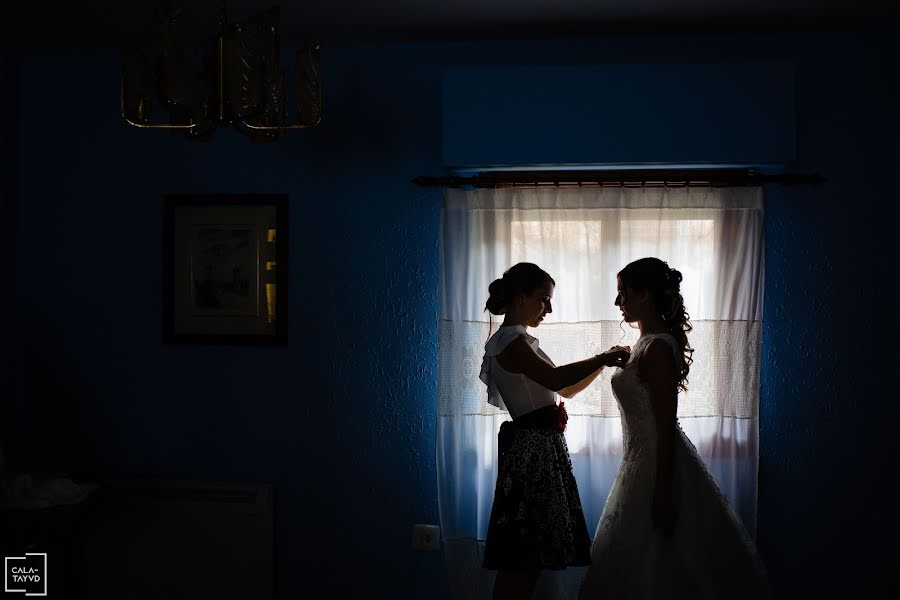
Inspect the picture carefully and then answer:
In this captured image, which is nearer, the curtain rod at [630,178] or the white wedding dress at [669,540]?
the white wedding dress at [669,540]

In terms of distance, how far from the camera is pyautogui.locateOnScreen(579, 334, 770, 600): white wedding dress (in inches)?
91.9

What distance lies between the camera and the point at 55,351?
10.7 ft

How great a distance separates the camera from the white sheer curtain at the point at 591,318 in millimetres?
2842

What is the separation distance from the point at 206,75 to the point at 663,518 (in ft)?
6.18

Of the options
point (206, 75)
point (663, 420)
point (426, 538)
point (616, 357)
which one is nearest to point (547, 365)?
point (616, 357)

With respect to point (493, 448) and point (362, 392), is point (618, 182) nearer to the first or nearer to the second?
point (493, 448)

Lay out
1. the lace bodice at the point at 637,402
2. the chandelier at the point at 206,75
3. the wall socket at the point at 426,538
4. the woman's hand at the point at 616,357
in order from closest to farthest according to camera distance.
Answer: the chandelier at the point at 206,75
the lace bodice at the point at 637,402
the woman's hand at the point at 616,357
the wall socket at the point at 426,538

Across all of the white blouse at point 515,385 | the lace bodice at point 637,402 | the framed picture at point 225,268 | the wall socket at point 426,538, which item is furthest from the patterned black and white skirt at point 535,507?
the framed picture at point 225,268

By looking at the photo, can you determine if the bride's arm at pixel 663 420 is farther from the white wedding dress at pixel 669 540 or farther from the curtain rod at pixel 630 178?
the curtain rod at pixel 630 178

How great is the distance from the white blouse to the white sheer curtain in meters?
0.29

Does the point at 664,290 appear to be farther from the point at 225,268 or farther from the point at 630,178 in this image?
the point at 225,268

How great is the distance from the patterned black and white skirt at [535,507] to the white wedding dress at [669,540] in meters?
0.12

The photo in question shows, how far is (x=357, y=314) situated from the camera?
3.10 metres

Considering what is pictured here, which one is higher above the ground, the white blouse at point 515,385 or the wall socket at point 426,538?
the white blouse at point 515,385
